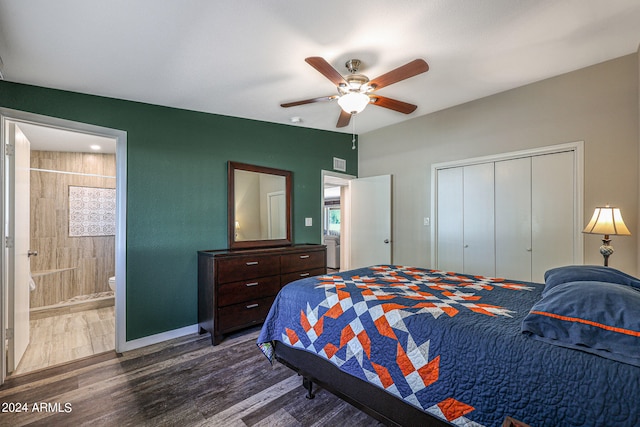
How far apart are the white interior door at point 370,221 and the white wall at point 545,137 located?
0.13 meters

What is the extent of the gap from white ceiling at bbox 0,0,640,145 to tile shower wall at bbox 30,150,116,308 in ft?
7.84

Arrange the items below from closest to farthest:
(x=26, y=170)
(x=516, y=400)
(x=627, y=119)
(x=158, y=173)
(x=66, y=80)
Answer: (x=516, y=400)
(x=66, y=80)
(x=627, y=119)
(x=26, y=170)
(x=158, y=173)

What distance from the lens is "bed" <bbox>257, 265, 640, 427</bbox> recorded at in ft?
3.33

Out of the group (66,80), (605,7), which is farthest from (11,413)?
(605,7)

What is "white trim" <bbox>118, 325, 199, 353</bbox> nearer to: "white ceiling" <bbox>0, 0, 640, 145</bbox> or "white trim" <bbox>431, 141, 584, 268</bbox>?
"white ceiling" <bbox>0, 0, 640, 145</bbox>

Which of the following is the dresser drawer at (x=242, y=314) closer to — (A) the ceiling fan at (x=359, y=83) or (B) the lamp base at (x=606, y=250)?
(A) the ceiling fan at (x=359, y=83)

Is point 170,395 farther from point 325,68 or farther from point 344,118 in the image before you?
point 344,118

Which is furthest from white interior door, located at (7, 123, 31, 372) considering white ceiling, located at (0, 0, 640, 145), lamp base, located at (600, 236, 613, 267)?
lamp base, located at (600, 236, 613, 267)

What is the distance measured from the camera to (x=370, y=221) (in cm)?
455

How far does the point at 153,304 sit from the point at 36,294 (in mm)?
2426

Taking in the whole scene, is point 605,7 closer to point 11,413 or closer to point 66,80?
point 66,80

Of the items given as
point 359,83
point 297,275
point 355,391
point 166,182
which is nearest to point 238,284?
point 297,275

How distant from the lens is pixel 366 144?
4703 millimetres

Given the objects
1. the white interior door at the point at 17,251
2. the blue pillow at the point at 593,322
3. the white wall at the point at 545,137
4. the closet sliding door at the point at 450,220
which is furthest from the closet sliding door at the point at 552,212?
the white interior door at the point at 17,251
